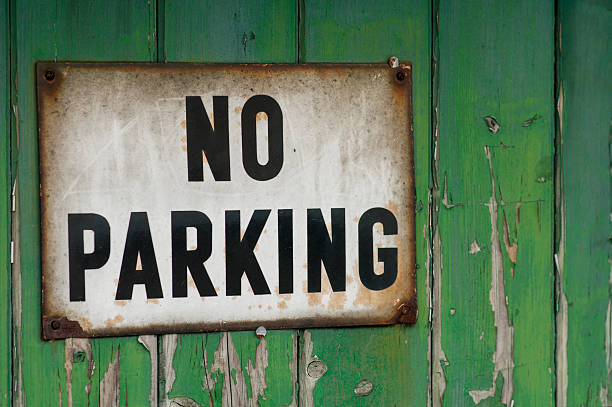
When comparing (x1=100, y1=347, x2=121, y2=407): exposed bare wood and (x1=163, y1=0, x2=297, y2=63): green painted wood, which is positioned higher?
(x1=163, y1=0, x2=297, y2=63): green painted wood

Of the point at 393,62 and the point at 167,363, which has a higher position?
the point at 393,62

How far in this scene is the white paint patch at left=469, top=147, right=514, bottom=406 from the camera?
82cm

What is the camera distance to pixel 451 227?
81cm

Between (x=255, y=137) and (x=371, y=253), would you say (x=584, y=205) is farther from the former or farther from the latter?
(x=255, y=137)

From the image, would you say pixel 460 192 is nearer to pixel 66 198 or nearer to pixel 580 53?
pixel 580 53

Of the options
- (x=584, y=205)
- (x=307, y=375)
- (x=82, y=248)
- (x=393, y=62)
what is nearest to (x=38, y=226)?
(x=82, y=248)

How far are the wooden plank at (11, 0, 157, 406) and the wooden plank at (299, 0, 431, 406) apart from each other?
0.22 m

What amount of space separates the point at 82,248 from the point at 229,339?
219 mm

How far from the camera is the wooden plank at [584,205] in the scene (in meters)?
0.82

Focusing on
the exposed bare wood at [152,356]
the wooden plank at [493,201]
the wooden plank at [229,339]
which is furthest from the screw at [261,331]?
Answer: the wooden plank at [493,201]

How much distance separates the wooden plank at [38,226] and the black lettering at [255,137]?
0.15m

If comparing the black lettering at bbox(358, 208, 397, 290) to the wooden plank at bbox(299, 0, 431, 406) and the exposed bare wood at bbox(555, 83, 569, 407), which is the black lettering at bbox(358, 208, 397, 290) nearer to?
the wooden plank at bbox(299, 0, 431, 406)

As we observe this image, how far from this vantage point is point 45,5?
752 mm

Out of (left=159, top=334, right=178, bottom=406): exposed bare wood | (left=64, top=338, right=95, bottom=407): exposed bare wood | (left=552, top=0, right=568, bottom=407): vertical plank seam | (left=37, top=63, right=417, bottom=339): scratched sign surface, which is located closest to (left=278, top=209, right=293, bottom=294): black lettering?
(left=37, top=63, right=417, bottom=339): scratched sign surface
